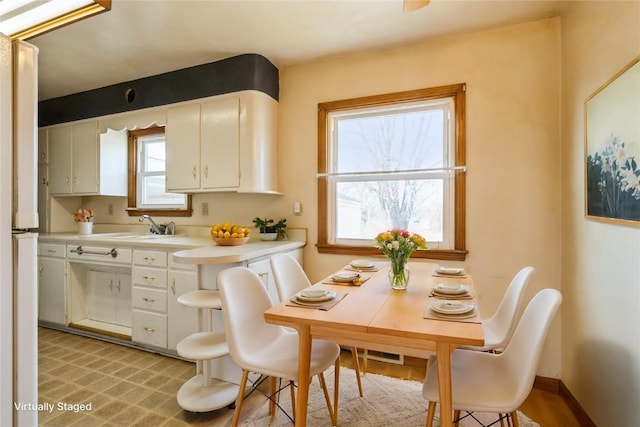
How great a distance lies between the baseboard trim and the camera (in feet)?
6.07

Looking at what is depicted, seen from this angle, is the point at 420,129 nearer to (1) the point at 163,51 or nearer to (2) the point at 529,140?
(2) the point at 529,140

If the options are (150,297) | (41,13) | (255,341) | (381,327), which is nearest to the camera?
(41,13)

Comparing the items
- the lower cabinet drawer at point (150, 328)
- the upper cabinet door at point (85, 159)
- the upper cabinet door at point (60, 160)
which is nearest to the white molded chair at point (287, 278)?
the lower cabinet drawer at point (150, 328)

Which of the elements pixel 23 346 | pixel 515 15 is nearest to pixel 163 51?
pixel 23 346

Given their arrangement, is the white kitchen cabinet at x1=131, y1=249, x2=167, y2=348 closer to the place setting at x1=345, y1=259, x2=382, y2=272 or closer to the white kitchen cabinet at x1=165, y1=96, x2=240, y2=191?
the white kitchen cabinet at x1=165, y1=96, x2=240, y2=191

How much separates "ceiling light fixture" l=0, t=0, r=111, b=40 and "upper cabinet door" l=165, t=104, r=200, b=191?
206 cm

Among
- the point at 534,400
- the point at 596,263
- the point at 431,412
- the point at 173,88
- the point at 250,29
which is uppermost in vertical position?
the point at 250,29

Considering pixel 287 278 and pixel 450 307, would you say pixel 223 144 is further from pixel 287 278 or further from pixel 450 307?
pixel 450 307

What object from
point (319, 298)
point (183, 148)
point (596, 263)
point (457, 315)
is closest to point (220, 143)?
point (183, 148)

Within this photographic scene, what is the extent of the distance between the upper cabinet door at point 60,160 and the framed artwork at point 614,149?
471cm

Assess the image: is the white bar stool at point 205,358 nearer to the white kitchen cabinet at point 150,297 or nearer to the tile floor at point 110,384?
the tile floor at point 110,384

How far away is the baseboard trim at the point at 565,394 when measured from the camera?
1851 mm

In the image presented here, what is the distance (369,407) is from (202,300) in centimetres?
125

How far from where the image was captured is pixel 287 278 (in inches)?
83.0
